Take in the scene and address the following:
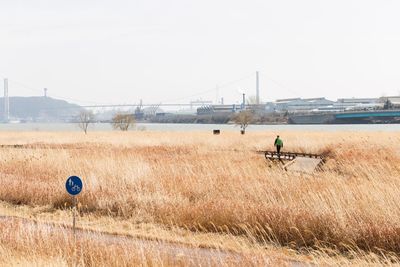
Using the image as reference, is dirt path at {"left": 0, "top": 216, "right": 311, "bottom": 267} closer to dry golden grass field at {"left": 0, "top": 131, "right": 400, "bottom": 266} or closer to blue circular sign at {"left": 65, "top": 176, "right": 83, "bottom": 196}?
dry golden grass field at {"left": 0, "top": 131, "right": 400, "bottom": 266}

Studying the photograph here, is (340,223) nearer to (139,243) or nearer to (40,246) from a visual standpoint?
(139,243)

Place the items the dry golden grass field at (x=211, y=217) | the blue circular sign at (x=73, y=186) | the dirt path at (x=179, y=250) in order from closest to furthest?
the dirt path at (x=179, y=250) → the dry golden grass field at (x=211, y=217) → the blue circular sign at (x=73, y=186)

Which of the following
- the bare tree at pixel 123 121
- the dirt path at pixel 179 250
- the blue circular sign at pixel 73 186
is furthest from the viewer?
the bare tree at pixel 123 121

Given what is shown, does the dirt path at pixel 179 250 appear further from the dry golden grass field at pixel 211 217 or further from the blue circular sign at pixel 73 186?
the blue circular sign at pixel 73 186

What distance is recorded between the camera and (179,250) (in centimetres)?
827

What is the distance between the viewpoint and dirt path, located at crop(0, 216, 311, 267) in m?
7.13

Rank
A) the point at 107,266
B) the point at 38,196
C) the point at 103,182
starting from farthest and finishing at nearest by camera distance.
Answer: the point at 103,182 < the point at 38,196 < the point at 107,266

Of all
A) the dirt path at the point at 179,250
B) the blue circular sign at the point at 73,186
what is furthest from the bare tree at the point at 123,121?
the blue circular sign at the point at 73,186

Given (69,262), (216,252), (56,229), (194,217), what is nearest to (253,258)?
(216,252)

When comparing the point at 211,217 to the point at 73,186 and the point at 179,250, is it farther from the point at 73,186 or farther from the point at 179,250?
the point at 73,186

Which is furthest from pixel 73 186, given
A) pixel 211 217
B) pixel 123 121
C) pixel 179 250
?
pixel 123 121

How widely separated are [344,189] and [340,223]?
2269 millimetres

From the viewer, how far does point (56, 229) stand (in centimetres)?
961

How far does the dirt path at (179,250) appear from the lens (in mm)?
7133
